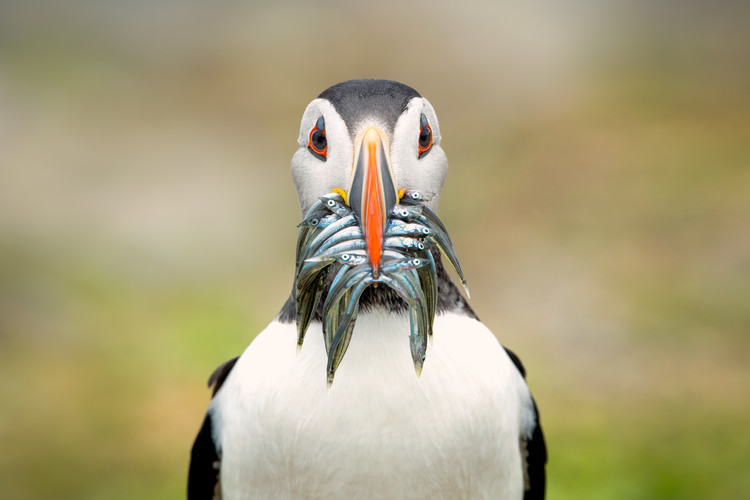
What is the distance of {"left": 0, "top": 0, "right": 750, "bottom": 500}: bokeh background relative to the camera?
582cm

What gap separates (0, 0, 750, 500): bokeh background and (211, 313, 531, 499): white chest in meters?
2.90

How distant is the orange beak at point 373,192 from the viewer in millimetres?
2059

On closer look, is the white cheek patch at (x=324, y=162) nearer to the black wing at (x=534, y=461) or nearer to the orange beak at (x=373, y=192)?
the orange beak at (x=373, y=192)

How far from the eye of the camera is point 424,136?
8.08 ft

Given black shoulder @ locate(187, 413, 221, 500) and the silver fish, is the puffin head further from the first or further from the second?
black shoulder @ locate(187, 413, 221, 500)

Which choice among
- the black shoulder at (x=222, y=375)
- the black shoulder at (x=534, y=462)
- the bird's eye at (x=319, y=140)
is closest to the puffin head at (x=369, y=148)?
the bird's eye at (x=319, y=140)

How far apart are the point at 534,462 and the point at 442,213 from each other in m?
5.50

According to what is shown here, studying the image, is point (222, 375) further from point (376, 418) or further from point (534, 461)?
point (534, 461)

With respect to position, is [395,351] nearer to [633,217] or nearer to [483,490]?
[483,490]

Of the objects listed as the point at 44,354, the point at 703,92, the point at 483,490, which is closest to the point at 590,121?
the point at 703,92

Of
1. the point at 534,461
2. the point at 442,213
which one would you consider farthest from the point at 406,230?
the point at 442,213

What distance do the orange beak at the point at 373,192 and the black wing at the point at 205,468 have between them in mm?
1128

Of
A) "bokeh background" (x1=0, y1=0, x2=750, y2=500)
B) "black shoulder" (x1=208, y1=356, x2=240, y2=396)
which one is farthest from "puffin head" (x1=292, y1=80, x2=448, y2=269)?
"bokeh background" (x1=0, y1=0, x2=750, y2=500)

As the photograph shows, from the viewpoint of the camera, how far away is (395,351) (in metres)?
2.42
